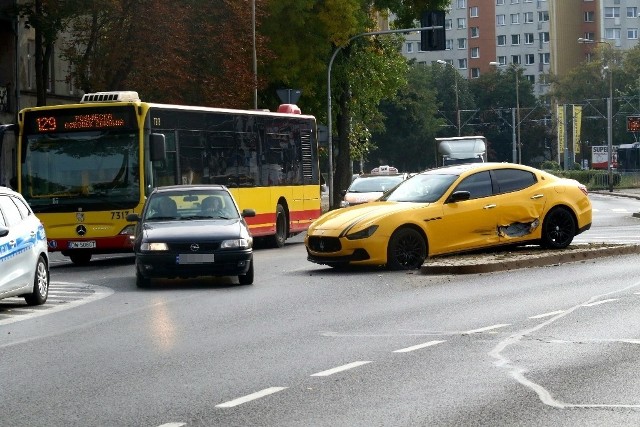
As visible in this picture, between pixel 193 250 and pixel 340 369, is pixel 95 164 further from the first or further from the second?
pixel 340 369

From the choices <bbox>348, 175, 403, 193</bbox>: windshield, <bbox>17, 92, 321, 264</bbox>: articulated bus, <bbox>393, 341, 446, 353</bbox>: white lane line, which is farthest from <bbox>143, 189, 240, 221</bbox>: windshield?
<bbox>348, 175, 403, 193</bbox>: windshield

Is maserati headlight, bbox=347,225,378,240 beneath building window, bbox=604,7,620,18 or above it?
beneath

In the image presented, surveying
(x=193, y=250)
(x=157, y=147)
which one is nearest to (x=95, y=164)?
(x=157, y=147)

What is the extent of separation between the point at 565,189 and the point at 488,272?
3.30 metres

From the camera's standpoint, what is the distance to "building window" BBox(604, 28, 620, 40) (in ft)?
573

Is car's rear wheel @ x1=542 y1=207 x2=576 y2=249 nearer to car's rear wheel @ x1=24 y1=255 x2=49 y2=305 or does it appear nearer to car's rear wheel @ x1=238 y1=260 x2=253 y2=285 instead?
car's rear wheel @ x1=238 y1=260 x2=253 y2=285

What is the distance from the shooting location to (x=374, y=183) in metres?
43.8

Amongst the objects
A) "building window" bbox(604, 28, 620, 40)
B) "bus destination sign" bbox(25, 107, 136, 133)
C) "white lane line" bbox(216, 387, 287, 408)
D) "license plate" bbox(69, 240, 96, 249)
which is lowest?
"license plate" bbox(69, 240, 96, 249)

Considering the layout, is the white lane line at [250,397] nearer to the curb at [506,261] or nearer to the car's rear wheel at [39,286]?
the car's rear wheel at [39,286]

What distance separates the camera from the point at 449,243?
78.2 ft

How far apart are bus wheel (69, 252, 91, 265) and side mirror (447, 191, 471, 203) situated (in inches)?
341

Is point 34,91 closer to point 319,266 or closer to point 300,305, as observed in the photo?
point 319,266

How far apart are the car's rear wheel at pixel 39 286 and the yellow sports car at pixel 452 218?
4.71m

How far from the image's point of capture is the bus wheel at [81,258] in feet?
97.7
